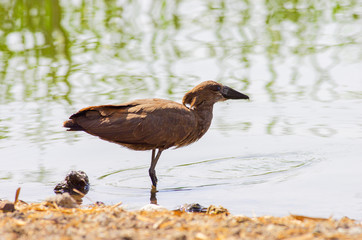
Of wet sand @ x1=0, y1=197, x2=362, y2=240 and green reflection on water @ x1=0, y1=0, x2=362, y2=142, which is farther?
green reflection on water @ x1=0, y1=0, x2=362, y2=142

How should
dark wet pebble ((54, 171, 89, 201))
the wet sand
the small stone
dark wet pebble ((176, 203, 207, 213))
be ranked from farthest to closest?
dark wet pebble ((54, 171, 89, 201)) → dark wet pebble ((176, 203, 207, 213)) → the small stone → the wet sand

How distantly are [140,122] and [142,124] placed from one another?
26mm

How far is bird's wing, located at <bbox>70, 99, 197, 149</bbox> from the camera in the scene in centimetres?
623

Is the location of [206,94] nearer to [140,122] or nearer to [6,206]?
[140,122]

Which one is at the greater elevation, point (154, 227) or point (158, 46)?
point (154, 227)

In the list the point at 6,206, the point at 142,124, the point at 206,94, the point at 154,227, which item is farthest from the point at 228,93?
the point at 154,227

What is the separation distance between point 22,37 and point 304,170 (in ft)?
19.8

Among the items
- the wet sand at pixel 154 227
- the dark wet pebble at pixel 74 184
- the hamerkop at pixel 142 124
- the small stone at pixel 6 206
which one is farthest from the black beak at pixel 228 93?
the small stone at pixel 6 206

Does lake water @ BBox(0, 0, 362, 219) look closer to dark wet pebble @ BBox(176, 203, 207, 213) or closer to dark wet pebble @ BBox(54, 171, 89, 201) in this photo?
dark wet pebble @ BBox(54, 171, 89, 201)

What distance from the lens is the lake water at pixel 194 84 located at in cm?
611

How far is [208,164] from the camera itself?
6699 millimetres

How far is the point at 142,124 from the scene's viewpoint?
6285mm

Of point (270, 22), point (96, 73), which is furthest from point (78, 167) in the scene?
point (270, 22)

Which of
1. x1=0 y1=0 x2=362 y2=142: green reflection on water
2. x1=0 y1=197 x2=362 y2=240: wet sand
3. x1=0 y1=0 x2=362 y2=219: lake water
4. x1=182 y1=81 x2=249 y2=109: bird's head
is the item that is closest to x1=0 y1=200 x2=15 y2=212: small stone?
x1=0 y1=197 x2=362 y2=240: wet sand
